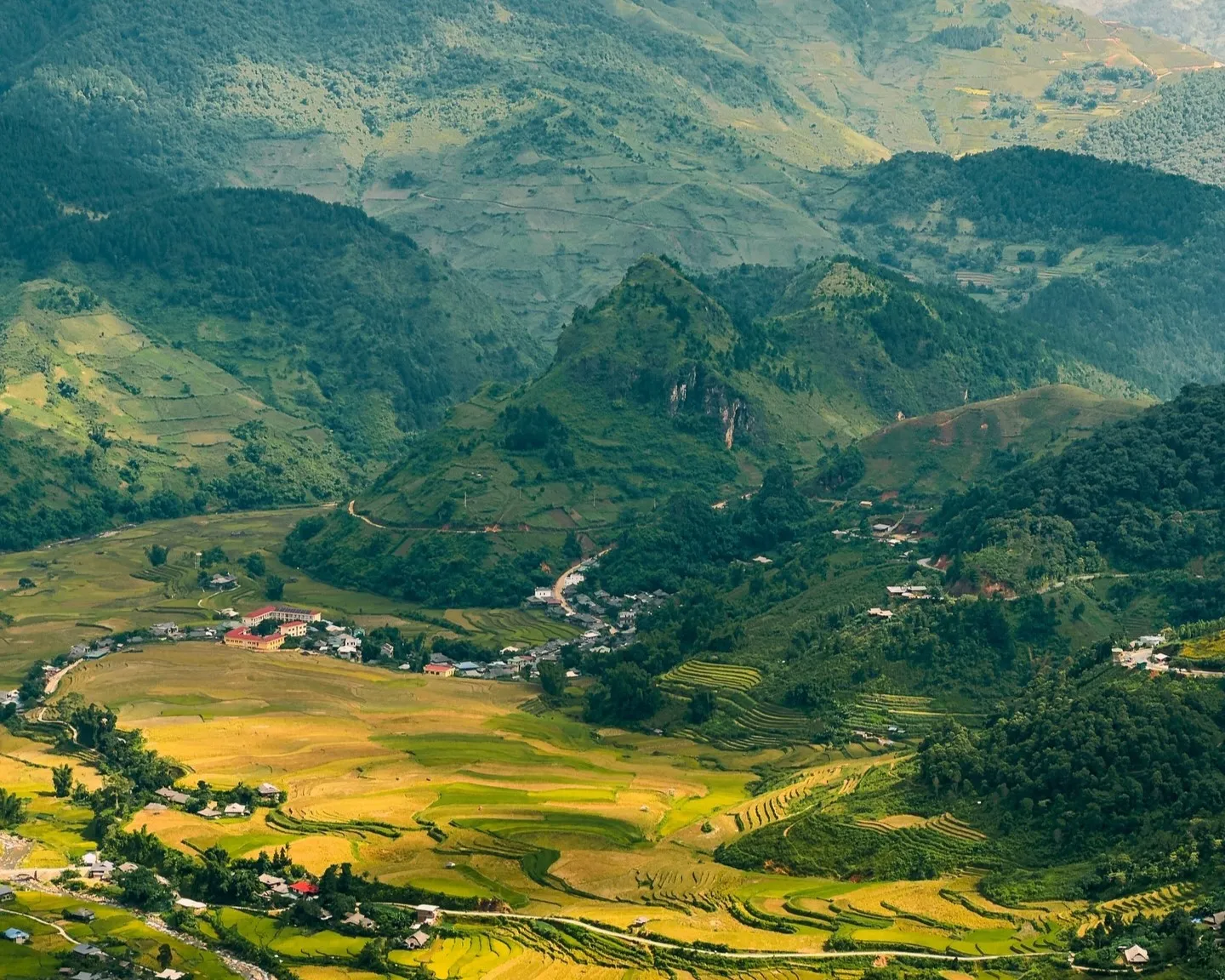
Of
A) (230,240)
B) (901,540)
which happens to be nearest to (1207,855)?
(901,540)

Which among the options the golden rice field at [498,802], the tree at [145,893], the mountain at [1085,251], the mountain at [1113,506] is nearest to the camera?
the golden rice field at [498,802]

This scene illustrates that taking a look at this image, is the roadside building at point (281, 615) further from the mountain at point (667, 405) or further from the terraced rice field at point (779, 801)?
the terraced rice field at point (779, 801)

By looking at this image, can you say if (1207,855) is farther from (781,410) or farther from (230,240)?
(230,240)

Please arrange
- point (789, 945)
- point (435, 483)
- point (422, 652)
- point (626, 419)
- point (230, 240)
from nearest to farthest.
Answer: point (789, 945) < point (422, 652) < point (435, 483) < point (626, 419) < point (230, 240)

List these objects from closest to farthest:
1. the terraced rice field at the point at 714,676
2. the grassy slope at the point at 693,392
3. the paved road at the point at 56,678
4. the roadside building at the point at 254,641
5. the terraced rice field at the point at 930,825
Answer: the terraced rice field at the point at 930,825
the terraced rice field at the point at 714,676
the paved road at the point at 56,678
the roadside building at the point at 254,641
the grassy slope at the point at 693,392

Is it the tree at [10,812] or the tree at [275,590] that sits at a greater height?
the tree at [10,812]

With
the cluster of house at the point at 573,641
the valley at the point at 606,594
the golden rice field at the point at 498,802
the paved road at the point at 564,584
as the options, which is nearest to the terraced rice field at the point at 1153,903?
the valley at the point at 606,594

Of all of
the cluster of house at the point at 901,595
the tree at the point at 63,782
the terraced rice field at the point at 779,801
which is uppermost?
the cluster of house at the point at 901,595

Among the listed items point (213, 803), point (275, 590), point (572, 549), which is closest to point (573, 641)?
point (572, 549)
